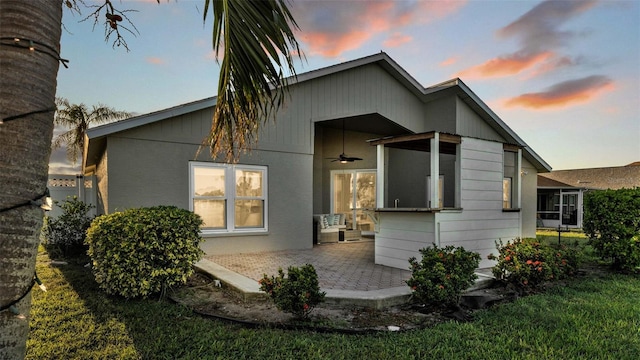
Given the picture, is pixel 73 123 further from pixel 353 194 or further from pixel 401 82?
pixel 401 82

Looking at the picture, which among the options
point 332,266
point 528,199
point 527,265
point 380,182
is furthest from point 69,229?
point 528,199

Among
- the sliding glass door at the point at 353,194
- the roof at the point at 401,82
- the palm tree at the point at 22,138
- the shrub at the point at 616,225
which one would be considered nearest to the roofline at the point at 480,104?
the roof at the point at 401,82

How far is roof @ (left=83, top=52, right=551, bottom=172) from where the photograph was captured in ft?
23.6

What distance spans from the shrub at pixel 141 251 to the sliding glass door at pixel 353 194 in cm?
814

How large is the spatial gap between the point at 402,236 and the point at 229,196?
4.22 meters

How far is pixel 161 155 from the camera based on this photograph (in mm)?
7855

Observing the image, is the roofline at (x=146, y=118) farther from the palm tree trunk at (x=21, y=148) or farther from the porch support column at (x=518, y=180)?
the porch support column at (x=518, y=180)

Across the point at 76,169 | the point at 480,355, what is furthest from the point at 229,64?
the point at 76,169

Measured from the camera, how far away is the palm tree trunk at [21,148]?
1.45 metres

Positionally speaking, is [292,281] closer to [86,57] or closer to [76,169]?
[86,57]

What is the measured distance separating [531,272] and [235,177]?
6468 millimetres

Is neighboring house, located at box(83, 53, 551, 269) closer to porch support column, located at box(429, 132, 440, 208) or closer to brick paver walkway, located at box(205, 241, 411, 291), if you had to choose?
porch support column, located at box(429, 132, 440, 208)

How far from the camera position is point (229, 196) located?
343 inches

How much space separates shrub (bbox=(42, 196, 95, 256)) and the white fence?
1176 mm
